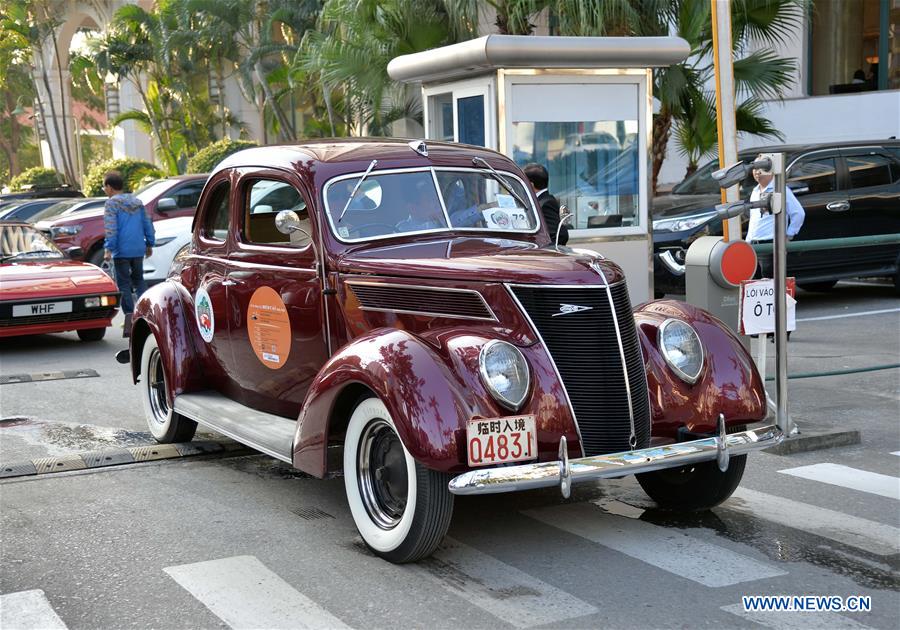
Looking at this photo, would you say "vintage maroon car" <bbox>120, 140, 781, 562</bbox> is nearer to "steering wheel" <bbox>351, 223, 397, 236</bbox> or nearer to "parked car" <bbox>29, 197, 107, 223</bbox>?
"steering wheel" <bbox>351, 223, 397, 236</bbox>

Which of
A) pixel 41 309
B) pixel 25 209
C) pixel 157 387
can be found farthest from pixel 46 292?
pixel 25 209

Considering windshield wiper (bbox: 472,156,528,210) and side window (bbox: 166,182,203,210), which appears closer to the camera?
windshield wiper (bbox: 472,156,528,210)

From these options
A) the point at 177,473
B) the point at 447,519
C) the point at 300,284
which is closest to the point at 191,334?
the point at 177,473

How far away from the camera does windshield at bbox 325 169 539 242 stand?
19.9ft

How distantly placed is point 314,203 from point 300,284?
45cm

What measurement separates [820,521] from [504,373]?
198 cm

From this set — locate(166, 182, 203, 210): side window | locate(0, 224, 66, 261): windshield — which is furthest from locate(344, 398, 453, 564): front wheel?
locate(166, 182, 203, 210): side window

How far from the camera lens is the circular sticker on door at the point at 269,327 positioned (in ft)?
20.6

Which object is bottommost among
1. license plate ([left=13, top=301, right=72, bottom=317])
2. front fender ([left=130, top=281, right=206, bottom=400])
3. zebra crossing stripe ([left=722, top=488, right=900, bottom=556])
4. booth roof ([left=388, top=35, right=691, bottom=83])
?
zebra crossing stripe ([left=722, top=488, right=900, bottom=556])

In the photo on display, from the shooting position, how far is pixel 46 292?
11.5m

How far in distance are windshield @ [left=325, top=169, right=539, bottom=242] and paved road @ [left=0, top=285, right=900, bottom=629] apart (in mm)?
1524

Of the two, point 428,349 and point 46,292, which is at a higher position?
point 428,349

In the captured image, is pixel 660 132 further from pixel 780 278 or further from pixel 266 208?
pixel 266 208

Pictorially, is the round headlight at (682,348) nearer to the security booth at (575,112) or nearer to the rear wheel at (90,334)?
the security booth at (575,112)
